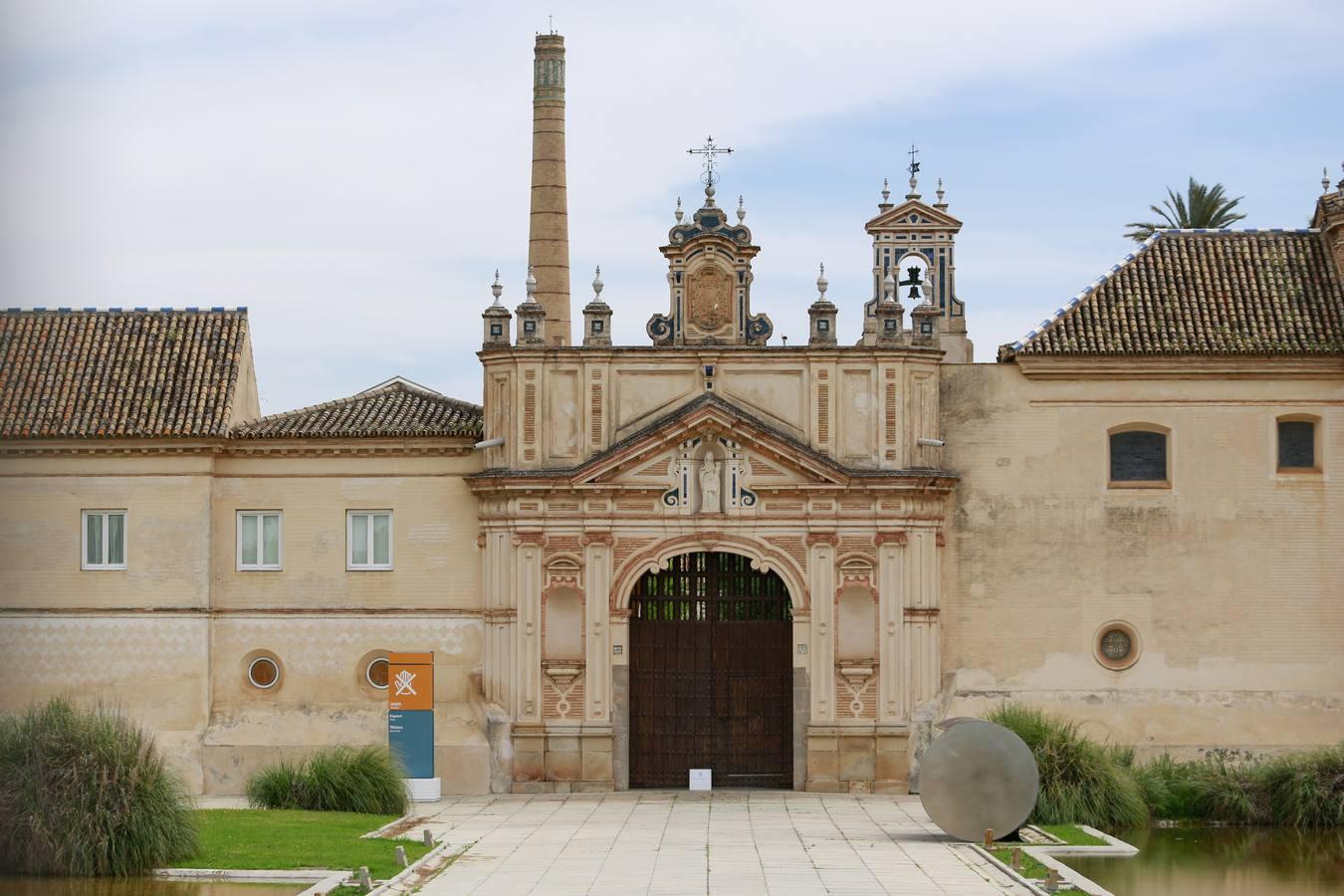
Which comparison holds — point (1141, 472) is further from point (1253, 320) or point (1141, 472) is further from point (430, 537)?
point (430, 537)

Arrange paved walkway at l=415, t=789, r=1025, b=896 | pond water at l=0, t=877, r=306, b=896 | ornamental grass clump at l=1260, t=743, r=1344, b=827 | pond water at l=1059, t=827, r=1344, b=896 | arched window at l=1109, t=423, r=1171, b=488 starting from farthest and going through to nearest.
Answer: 1. arched window at l=1109, t=423, r=1171, b=488
2. ornamental grass clump at l=1260, t=743, r=1344, b=827
3. pond water at l=1059, t=827, r=1344, b=896
4. paved walkway at l=415, t=789, r=1025, b=896
5. pond water at l=0, t=877, r=306, b=896

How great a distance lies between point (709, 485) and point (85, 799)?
15.3 metres

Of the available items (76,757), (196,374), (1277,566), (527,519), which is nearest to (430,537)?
(527,519)

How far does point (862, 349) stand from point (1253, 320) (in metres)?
7.56

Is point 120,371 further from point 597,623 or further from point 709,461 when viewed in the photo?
point 709,461

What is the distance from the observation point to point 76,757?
28.2 meters

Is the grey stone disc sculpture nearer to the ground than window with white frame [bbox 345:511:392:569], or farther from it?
nearer to the ground

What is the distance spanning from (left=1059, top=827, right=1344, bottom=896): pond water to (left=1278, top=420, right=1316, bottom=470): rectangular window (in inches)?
302

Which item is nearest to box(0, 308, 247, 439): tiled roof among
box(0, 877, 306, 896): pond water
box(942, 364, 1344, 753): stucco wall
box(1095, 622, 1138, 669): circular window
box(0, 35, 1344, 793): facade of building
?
box(0, 35, 1344, 793): facade of building

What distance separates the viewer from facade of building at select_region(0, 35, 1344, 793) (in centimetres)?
4000

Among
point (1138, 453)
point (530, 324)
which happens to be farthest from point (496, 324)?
point (1138, 453)

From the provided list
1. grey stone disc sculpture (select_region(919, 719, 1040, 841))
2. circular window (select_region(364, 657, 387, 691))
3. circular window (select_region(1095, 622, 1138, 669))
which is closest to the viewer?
grey stone disc sculpture (select_region(919, 719, 1040, 841))

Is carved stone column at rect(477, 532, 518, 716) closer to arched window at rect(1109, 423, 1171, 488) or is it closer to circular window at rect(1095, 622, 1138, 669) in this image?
circular window at rect(1095, 622, 1138, 669)

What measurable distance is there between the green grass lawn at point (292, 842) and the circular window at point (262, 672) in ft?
20.9
